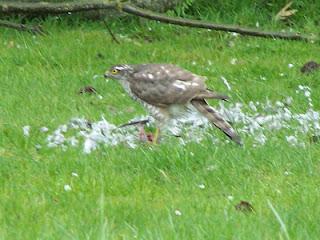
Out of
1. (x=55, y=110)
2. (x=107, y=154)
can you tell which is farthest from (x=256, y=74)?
(x=107, y=154)

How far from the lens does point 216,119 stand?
25.2 feet

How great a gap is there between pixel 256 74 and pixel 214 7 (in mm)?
3317

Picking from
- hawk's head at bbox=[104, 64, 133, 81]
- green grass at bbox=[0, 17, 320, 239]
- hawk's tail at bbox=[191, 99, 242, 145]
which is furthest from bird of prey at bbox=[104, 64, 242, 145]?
green grass at bbox=[0, 17, 320, 239]

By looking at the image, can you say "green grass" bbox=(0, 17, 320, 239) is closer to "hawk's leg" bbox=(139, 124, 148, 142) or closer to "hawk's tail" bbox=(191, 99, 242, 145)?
"hawk's tail" bbox=(191, 99, 242, 145)

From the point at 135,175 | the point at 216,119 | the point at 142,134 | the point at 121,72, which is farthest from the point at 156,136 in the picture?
the point at 135,175

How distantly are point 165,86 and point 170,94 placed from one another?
3.1 inches

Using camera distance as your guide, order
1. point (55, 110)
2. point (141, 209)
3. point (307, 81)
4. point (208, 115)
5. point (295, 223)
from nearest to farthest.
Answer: point (295, 223), point (141, 209), point (208, 115), point (55, 110), point (307, 81)

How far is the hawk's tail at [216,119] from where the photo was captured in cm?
751

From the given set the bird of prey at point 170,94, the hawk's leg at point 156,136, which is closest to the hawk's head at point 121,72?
the bird of prey at point 170,94

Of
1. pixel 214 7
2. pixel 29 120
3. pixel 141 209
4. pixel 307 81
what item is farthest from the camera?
pixel 214 7

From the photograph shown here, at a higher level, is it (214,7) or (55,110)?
(55,110)

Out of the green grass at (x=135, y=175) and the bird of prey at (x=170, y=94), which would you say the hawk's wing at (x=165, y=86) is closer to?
the bird of prey at (x=170, y=94)

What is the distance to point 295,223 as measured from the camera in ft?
18.4

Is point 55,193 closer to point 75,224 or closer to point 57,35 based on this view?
point 75,224
